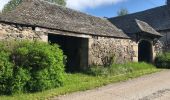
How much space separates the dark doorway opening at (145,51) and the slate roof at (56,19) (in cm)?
374

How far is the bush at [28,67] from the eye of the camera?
10789mm

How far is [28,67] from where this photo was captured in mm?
11430

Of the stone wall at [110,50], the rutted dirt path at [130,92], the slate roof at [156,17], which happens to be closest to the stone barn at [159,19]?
the slate roof at [156,17]

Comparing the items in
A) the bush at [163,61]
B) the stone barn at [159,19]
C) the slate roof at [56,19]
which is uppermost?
the stone barn at [159,19]

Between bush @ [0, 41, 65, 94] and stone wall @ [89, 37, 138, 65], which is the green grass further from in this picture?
stone wall @ [89, 37, 138, 65]

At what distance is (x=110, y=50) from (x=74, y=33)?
364cm

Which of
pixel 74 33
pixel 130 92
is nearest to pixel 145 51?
pixel 74 33

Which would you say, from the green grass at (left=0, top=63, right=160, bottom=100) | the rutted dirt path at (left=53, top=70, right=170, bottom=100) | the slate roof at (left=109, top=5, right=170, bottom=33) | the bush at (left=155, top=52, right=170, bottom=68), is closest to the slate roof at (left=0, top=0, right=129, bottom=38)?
the green grass at (left=0, top=63, right=160, bottom=100)

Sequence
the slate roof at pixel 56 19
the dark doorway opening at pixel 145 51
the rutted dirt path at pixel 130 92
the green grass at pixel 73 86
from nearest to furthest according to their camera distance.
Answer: the green grass at pixel 73 86
the rutted dirt path at pixel 130 92
the slate roof at pixel 56 19
the dark doorway opening at pixel 145 51

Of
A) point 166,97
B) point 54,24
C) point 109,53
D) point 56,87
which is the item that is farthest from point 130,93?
point 109,53

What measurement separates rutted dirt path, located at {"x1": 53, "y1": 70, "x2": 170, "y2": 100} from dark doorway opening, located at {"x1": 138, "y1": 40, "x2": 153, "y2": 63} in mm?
9512

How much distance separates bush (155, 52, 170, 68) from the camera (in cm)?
→ 2239

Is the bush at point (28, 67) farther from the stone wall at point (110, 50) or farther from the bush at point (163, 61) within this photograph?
the bush at point (163, 61)

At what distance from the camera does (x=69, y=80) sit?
13914 millimetres
